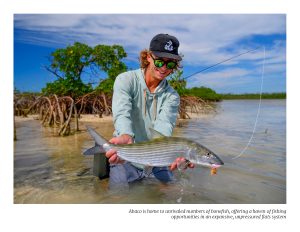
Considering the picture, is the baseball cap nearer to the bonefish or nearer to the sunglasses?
the sunglasses

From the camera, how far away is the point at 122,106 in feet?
11.6

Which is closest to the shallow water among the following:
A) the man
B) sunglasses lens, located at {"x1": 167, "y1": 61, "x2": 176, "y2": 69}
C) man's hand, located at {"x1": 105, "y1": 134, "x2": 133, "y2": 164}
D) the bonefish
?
the man

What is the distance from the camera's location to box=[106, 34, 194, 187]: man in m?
3.48

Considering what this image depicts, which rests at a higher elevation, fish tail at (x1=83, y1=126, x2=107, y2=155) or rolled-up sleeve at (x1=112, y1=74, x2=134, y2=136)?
rolled-up sleeve at (x1=112, y1=74, x2=134, y2=136)

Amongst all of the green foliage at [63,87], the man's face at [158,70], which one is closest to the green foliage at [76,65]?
the green foliage at [63,87]

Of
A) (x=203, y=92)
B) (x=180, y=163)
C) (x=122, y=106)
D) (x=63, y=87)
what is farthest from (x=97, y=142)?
(x=203, y=92)

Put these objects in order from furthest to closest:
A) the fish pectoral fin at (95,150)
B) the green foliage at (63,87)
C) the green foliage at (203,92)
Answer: the green foliage at (203,92), the green foliage at (63,87), the fish pectoral fin at (95,150)

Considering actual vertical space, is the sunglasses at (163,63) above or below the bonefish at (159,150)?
above

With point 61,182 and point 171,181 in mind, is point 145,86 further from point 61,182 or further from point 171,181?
point 61,182

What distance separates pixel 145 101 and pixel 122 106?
0.33m

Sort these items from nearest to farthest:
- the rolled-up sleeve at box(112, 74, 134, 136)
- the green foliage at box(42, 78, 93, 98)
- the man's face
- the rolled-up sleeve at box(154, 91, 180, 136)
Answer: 1. the rolled-up sleeve at box(112, 74, 134, 136)
2. the man's face
3. the rolled-up sleeve at box(154, 91, 180, 136)
4. the green foliage at box(42, 78, 93, 98)

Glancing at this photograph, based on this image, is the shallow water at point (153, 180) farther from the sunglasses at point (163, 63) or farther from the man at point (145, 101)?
the sunglasses at point (163, 63)

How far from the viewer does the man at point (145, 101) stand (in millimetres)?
3482
